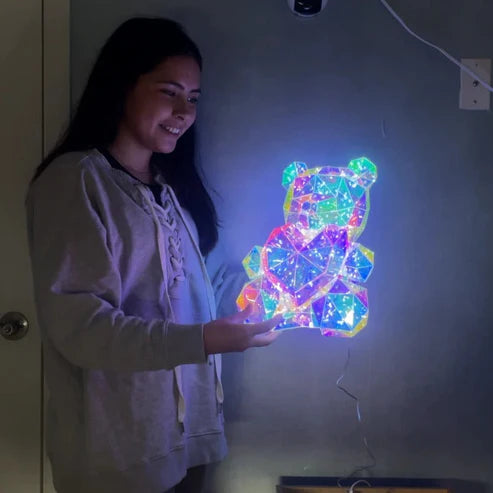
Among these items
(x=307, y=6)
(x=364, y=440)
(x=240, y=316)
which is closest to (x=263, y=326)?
(x=240, y=316)

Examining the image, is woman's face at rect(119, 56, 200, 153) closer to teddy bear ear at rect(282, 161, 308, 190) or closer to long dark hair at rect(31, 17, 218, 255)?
long dark hair at rect(31, 17, 218, 255)

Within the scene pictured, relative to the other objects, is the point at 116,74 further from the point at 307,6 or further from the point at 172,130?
the point at 307,6

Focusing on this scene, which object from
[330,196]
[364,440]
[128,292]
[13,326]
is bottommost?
[364,440]

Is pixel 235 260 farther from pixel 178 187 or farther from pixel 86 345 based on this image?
pixel 86 345

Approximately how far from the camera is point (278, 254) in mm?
1123

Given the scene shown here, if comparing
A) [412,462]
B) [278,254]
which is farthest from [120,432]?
[412,462]

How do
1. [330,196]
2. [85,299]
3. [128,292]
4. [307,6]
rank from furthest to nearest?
[307,6]
[330,196]
[128,292]
[85,299]

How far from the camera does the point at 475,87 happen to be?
1351 millimetres

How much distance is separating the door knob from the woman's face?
0.55 metres

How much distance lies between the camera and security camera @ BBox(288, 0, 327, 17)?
1299mm

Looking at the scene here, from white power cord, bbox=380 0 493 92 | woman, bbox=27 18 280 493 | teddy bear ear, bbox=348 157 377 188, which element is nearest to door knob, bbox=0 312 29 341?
woman, bbox=27 18 280 493

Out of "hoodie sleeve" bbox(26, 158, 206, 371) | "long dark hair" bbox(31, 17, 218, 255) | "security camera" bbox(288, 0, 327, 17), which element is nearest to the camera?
"hoodie sleeve" bbox(26, 158, 206, 371)

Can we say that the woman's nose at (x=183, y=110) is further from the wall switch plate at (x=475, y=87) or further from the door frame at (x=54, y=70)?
the wall switch plate at (x=475, y=87)

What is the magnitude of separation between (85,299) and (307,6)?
89cm
